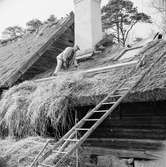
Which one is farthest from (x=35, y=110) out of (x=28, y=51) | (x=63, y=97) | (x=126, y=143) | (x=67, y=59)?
(x=28, y=51)

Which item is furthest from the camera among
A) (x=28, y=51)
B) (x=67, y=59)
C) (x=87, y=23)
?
(x=28, y=51)

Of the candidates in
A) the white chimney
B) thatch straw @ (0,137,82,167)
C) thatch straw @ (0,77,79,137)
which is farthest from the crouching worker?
thatch straw @ (0,137,82,167)

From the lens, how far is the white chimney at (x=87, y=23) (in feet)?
28.8

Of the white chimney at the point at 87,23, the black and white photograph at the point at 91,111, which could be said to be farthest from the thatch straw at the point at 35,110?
the white chimney at the point at 87,23

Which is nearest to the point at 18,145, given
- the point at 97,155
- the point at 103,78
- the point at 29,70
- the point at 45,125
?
the point at 45,125

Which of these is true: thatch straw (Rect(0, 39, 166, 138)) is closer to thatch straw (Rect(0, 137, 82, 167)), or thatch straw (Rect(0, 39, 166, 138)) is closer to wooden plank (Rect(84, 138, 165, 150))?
thatch straw (Rect(0, 137, 82, 167))

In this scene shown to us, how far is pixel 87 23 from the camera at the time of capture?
29.1 ft

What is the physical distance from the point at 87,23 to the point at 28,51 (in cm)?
258

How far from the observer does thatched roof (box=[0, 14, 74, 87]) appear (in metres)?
8.84

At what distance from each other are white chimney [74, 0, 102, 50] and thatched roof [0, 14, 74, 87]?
1.57 meters

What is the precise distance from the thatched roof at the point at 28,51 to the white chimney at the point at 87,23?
1568 mm

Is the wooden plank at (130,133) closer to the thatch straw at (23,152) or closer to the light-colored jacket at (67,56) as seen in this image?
the thatch straw at (23,152)

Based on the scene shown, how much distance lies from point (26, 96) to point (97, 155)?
2.19m

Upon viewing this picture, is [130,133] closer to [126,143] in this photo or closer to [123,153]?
[126,143]
